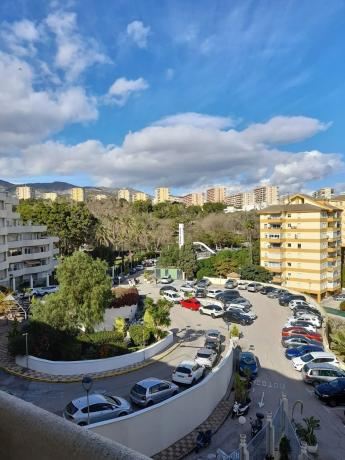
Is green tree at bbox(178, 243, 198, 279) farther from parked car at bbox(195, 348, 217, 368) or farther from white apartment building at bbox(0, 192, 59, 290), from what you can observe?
parked car at bbox(195, 348, 217, 368)

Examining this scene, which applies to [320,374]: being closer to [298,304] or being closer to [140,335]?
[140,335]

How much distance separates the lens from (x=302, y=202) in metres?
53.6

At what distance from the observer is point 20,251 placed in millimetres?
44219

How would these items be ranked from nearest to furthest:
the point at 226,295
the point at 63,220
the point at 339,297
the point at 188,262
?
1. the point at 226,295
2. the point at 339,297
3. the point at 188,262
4. the point at 63,220

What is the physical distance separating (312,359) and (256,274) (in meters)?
27.1

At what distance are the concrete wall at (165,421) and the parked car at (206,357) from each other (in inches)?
127

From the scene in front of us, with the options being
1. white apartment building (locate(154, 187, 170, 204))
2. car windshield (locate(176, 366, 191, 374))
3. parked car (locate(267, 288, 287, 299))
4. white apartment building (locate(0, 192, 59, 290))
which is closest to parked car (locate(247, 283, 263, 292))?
parked car (locate(267, 288, 287, 299))

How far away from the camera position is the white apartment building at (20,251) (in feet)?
131

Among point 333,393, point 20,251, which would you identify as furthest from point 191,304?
point 20,251

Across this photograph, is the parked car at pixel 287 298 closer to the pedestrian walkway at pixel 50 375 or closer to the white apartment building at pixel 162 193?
the pedestrian walkway at pixel 50 375

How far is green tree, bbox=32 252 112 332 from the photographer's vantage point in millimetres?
21516

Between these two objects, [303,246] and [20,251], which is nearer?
[20,251]

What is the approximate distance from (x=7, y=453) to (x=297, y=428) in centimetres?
1563

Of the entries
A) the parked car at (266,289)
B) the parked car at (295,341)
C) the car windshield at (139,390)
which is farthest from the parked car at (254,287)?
the car windshield at (139,390)
